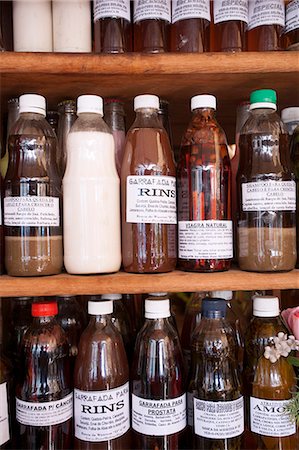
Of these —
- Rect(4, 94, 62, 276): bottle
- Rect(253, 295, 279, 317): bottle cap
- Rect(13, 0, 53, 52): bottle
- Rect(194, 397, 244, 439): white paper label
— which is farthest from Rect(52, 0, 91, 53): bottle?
Rect(194, 397, 244, 439): white paper label

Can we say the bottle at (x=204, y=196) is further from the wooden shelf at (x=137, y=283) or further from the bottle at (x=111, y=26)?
the bottle at (x=111, y=26)

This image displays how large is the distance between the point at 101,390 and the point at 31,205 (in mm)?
338

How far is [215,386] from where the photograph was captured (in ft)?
2.64

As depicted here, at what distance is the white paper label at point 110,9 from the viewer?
80 centimetres

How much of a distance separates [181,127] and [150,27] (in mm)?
301

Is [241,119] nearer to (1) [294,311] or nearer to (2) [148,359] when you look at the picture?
(1) [294,311]

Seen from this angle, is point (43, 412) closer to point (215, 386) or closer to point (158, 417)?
point (158, 417)

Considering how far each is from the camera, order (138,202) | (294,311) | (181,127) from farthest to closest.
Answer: (181,127)
(294,311)
(138,202)

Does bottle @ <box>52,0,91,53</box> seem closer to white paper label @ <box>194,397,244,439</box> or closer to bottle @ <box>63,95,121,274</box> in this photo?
bottle @ <box>63,95,121,274</box>

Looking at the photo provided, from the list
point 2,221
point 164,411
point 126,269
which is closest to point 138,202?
point 126,269

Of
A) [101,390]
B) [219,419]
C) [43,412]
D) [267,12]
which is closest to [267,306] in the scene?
[219,419]

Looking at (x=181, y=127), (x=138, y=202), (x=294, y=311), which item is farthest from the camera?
(x=181, y=127)

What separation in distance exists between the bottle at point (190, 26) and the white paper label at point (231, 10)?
0.07ft

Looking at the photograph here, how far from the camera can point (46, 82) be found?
812 millimetres
